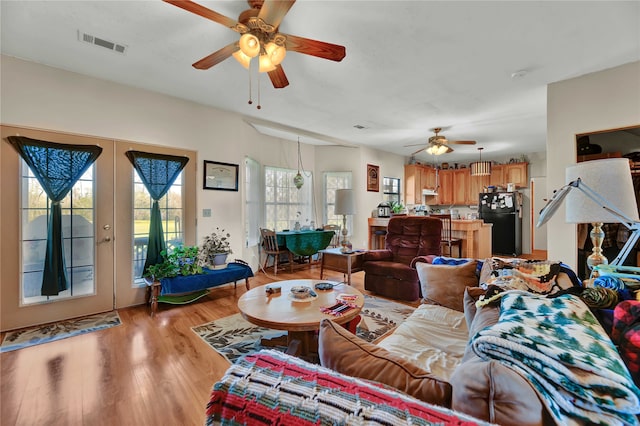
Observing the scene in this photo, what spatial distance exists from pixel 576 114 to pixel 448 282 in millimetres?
2704

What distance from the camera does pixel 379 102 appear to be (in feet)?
12.7

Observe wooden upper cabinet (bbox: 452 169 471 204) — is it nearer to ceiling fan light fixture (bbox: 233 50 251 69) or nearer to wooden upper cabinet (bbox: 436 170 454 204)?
wooden upper cabinet (bbox: 436 170 454 204)

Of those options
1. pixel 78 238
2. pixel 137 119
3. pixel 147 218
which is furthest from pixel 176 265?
pixel 137 119

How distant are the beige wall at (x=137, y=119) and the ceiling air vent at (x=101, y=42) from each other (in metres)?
0.82

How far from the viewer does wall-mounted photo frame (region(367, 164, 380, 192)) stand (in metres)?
6.61

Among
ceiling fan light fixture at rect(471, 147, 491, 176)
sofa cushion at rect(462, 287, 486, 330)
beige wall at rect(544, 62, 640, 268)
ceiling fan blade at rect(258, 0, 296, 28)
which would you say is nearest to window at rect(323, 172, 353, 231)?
ceiling fan light fixture at rect(471, 147, 491, 176)

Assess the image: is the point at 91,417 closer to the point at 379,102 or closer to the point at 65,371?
the point at 65,371

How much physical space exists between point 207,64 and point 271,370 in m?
2.51

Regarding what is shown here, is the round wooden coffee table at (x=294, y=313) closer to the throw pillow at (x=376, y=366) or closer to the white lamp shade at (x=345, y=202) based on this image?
the throw pillow at (x=376, y=366)

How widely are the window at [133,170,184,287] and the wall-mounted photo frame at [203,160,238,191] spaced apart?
1.20 ft

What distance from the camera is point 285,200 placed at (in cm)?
596

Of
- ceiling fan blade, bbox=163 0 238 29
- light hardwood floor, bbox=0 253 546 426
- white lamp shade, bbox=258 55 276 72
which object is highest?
ceiling fan blade, bbox=163 0 238 29

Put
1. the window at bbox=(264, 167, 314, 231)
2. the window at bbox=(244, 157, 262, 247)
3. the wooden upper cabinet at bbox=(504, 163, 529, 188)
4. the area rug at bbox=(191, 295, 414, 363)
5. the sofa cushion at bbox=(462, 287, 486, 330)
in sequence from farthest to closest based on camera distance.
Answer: the wooden upper cabinet at bbox=(504, 163, 529, 188) < the window at bbox=(264, 167, 314, 231) < the window at bbox=(244, 157, 262, 247) < the area rug at bbox=(191, 295, 414, 363) < the sofa cushion at bbox=(462, 287, 486, 330)

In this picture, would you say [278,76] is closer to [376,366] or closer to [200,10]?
[200,10]
